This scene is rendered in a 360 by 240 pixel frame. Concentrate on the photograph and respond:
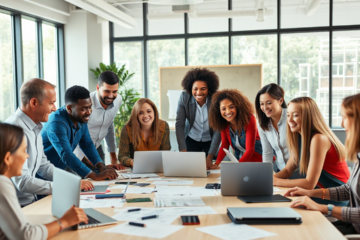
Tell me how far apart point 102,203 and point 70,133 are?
3.88 ft

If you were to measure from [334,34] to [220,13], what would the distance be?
8.39 ft

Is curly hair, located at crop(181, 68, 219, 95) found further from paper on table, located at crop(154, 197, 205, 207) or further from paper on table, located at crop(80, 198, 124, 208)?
paper on table, located at crop(80, 198, 124, 208)

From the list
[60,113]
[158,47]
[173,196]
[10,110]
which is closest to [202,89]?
[60,113]

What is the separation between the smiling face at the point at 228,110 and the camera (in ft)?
11.5

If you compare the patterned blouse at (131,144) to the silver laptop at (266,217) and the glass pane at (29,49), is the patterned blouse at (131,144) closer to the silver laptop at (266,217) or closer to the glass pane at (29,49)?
the silver laptop at (266,217)

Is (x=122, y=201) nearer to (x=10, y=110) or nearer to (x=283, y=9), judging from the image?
(x=10, y=110)

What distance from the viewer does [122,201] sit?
2.21m

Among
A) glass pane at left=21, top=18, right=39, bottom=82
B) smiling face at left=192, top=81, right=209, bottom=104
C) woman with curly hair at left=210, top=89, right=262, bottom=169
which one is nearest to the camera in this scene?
woman with curly hair at left=210, top=89, right=262, bottom=169

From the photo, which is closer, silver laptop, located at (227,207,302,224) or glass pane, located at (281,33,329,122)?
silver laptop, located at (227,207,302,224)

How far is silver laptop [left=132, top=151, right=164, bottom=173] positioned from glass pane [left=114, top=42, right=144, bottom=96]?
5.09 meters

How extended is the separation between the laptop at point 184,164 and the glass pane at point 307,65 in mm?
5222

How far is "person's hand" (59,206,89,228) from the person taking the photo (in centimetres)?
164

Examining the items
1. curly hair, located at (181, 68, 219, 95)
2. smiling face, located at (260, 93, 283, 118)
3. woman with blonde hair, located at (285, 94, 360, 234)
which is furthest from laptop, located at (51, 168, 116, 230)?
curly hair, located at (181, 68, 219, 95)

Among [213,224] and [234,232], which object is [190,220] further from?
[234,232]
